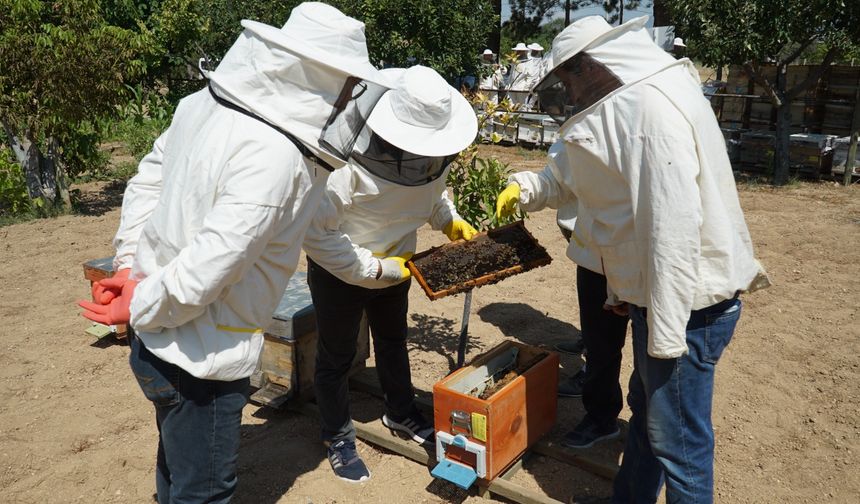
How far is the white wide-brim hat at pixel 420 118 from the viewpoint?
2604 mm

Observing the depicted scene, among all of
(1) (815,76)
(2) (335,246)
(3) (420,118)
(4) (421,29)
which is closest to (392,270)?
(2) (335,246)

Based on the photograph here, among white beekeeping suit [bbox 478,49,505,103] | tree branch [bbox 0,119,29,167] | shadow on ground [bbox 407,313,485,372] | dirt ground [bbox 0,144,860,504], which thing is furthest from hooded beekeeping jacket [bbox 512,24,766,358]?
white beekeeping suit [bbox 478,49,505,103]

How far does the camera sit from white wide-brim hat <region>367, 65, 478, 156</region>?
8.54 ft

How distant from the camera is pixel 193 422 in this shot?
77.4 inches

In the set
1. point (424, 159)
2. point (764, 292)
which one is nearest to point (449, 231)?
point (424, 159)

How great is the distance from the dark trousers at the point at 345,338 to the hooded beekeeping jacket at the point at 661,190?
45.2 inches

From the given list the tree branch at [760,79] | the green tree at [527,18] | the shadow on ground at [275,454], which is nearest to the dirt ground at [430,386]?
the shadow on ground at [275,454]

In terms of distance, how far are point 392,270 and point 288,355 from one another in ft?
3.35

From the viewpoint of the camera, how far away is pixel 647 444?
238 centimetres

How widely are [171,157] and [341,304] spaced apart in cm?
110

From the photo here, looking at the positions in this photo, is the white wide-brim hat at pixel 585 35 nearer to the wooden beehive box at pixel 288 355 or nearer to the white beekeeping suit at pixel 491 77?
the wooden beehive box at pixel 288 355

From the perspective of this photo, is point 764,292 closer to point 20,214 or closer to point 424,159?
point 424,159

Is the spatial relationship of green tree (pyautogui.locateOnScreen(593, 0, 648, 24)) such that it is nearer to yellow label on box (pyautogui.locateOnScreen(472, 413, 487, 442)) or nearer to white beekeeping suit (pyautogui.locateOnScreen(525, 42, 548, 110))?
white beekeeping suit (pyautogui.locateOnScreen(525, 42, 548, 110))

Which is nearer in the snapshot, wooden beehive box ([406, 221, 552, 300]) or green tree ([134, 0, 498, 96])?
wooden beehive box ([406, 221, 552, 300])
